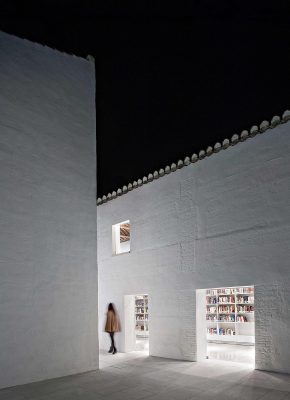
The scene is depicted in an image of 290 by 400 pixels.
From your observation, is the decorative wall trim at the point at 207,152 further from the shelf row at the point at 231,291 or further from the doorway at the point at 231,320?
the shelf row at the point at 231,291

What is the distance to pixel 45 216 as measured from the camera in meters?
8.18

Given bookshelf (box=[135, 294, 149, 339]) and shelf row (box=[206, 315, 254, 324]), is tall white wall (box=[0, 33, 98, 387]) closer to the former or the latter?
shelf row (box=[206, 315, 254, 324])

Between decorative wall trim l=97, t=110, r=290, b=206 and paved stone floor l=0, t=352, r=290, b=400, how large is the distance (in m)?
5.01

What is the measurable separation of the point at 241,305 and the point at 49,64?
9.76 meters

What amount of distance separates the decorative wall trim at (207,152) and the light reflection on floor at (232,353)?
202 inches

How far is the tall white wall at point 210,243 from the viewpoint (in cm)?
762

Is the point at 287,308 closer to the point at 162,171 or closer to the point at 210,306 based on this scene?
the point at 162,171

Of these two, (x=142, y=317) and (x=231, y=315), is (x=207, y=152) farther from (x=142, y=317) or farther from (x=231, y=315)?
(x=142, y=317)

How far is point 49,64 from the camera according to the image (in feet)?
29.3

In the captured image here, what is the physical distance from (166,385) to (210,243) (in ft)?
11.3

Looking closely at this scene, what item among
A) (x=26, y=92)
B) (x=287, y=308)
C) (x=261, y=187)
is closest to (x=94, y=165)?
(x=26, y=92)

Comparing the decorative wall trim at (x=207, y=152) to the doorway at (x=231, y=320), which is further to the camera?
the doorway at (x=231, y=320)

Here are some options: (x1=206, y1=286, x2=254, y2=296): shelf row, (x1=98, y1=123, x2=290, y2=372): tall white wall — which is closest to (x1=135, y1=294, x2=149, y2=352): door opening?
(x1=206, y1=286, x2=254, y2=296): shelf row

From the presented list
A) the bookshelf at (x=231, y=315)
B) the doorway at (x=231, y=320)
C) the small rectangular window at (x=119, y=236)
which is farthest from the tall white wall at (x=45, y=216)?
the bookshelf at (x=231, y=315)
